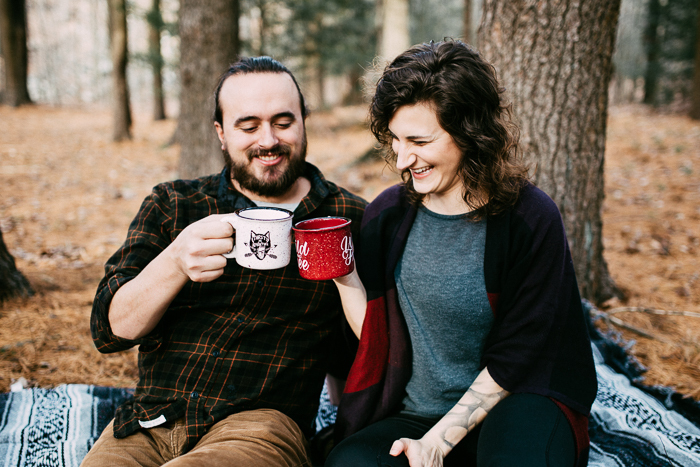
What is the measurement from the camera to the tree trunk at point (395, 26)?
841 centimetres

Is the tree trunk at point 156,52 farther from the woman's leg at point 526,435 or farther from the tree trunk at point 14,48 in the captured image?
the woman's leg at point 526,435

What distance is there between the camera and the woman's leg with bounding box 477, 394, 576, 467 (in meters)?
1.55

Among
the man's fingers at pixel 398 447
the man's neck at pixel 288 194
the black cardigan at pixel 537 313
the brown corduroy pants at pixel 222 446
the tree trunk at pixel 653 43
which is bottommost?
the brown corduroy pants at pixel 222 446

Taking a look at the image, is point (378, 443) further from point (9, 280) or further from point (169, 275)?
point (9, 280)

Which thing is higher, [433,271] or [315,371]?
[433,271]

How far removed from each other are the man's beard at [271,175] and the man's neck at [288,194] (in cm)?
3

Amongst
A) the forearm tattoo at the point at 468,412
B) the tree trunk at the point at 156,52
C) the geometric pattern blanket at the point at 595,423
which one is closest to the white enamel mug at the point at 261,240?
the forearm tattoo at the point at 468,412

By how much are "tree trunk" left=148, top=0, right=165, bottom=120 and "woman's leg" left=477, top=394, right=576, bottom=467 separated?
37.8ft

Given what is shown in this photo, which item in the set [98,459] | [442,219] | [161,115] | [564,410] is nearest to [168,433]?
[98,459]

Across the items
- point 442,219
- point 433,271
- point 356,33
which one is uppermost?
point 356,33

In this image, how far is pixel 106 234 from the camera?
18.4 feet

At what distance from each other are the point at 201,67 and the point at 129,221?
2.28m

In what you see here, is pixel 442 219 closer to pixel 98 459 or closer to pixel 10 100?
pixel 98 459

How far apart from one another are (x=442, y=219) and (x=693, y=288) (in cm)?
314
